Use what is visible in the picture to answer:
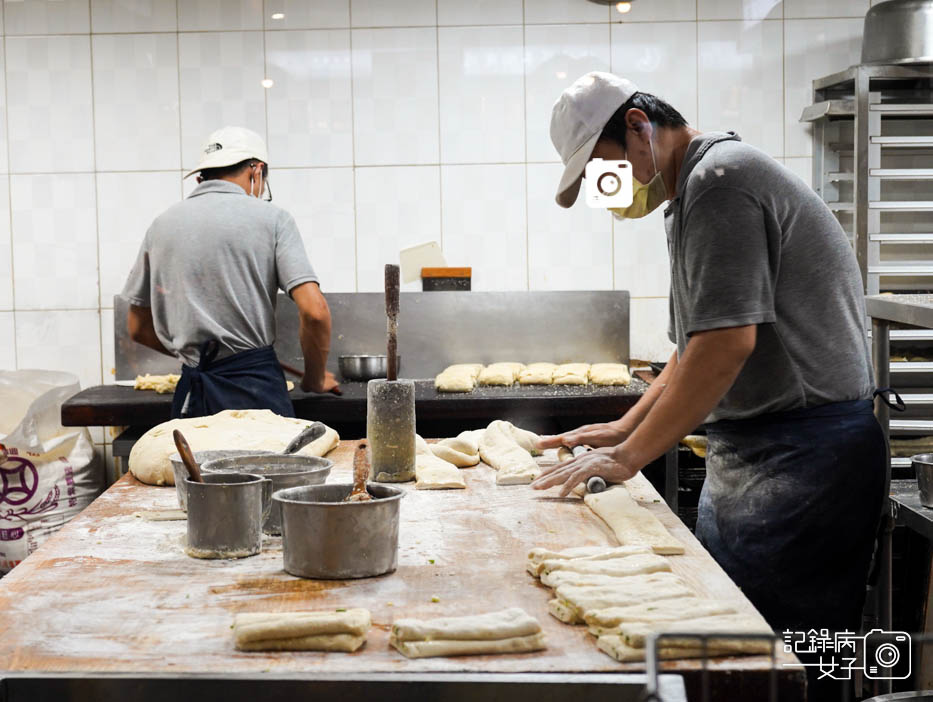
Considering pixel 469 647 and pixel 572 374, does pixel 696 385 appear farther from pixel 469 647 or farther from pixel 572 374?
pixel 572 374

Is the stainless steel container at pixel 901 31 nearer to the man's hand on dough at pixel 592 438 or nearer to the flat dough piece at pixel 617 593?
the man's hand on dough at pixel 592 438

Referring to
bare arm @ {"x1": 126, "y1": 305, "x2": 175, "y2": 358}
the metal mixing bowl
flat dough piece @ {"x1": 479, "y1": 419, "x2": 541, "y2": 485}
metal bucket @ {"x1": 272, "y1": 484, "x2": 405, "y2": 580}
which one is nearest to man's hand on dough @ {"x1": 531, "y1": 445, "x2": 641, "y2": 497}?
flat dough piece @ {"x1": 479, "y1": 419, "x2": 541, "y2": 485}

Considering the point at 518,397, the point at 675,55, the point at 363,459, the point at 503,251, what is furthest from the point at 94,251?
the point at 363,459

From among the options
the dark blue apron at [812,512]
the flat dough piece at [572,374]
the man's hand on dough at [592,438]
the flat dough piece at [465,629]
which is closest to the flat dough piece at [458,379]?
the flat dough piece at [572,374]

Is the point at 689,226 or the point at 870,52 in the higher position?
the point at 870,52

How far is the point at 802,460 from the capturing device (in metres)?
1.90

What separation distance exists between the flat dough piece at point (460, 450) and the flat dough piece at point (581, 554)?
0.78m

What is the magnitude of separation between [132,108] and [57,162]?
16.3 inches

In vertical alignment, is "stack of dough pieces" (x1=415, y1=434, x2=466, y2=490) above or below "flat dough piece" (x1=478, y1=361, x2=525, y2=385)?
below

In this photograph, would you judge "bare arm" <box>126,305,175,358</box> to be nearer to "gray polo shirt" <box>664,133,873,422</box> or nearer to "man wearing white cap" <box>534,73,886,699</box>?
"man wearing white cap" <box>534,73,886,699</box>

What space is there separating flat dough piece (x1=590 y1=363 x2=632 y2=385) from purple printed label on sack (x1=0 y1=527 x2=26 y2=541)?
7.42ft

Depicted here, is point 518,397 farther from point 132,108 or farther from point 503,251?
point 132,108

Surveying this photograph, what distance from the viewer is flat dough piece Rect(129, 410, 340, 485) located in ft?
6.91

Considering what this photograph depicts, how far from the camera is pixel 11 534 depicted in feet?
12.2
